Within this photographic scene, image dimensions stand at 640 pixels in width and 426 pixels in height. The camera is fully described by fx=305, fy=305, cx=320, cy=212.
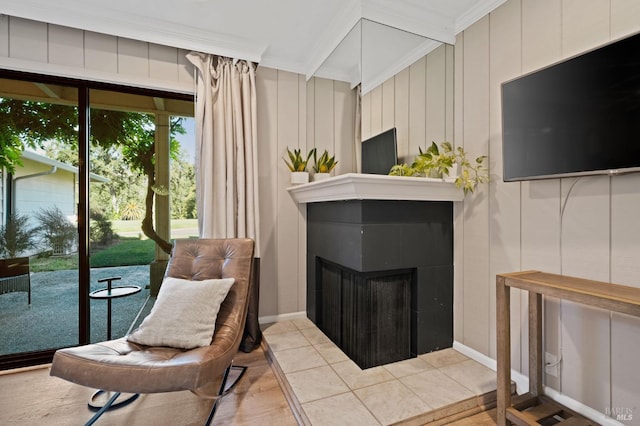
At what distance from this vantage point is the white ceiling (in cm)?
210

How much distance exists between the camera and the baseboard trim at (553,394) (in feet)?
4.92

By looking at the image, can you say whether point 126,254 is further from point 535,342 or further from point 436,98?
point 535,342

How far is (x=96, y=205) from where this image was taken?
8.23 ft

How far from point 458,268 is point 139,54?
120 inches

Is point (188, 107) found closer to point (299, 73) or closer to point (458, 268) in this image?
point (299, 73)

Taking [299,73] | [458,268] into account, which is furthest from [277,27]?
[458,268]

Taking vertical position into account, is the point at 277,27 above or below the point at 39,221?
above

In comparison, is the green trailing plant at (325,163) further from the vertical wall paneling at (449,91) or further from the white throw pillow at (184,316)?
the white throw pillow at (184,316)

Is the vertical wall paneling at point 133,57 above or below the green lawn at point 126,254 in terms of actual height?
above

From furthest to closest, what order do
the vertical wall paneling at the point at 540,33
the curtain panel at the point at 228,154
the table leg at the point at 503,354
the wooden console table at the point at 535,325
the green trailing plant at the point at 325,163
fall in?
1. the green trailing plant at the point at 325,163
2. the curtain panel at the point at 228,154
3. the vertical wall paneling at the point at 540,33
4. the table leg at the point at 503,354
5. the wooden console table at the point at 535,325

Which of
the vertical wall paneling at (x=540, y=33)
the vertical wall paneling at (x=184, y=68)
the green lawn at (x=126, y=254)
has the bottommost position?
the green lawn at (x=126, y=254)

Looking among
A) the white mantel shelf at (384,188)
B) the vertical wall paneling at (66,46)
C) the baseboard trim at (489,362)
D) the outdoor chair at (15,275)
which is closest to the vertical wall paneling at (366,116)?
the white mantel shelf at (384,188)

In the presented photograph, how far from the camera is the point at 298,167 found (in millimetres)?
2775

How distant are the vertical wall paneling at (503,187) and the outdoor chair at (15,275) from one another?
342 cm
